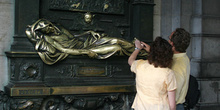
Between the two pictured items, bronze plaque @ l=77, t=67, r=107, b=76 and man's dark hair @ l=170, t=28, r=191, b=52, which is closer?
man's dark hair @ l=170, t=28, r=191, b=52

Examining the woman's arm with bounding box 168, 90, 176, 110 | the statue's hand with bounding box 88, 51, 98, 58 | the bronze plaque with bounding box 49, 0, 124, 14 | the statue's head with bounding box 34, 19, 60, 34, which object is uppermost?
the bronze plaque with bounding box 49, 0, 124, 14

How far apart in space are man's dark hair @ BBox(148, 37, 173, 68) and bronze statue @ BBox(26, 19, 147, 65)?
1.94 m

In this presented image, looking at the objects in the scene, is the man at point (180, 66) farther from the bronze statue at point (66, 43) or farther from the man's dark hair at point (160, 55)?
the bronze statue at point (66, 43)

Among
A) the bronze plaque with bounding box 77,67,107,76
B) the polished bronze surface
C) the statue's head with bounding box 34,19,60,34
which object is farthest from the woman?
the statue's head with bounding box 34,19,60,34

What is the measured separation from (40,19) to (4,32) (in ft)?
2.27

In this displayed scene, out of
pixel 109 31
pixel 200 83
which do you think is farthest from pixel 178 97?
pixel 200 83

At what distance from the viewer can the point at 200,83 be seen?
249 inches

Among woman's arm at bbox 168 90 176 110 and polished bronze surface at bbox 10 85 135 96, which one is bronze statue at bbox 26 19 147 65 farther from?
woman's arm at bbox 168 90 176 110

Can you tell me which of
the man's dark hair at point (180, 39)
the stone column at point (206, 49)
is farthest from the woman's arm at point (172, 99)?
the stone column at point (206, 49)

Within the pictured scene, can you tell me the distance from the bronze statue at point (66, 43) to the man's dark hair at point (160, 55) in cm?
194

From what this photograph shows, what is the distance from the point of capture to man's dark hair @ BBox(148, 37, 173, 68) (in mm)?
3303

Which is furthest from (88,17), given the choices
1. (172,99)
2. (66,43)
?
(172,99)

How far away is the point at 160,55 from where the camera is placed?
10.9ft

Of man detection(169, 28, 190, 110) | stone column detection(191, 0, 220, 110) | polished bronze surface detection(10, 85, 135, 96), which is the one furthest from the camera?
stone column detection(191, 0, 220, 110)
